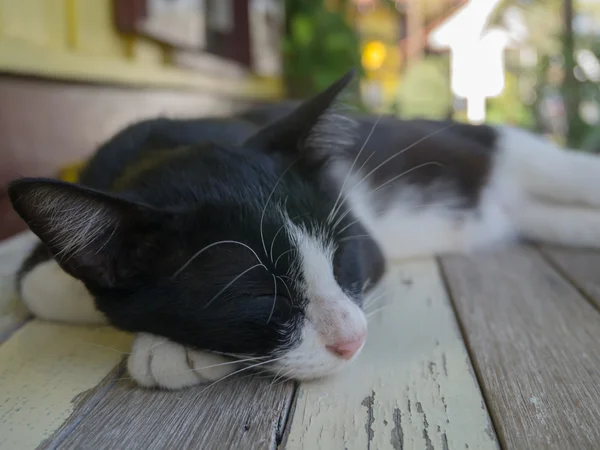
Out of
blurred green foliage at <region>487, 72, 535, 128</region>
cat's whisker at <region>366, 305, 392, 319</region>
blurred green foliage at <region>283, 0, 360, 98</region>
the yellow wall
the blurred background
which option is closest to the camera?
cat's whisker at <region>366, 305, 392, 319</region>

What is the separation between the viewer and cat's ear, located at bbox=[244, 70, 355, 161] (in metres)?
0.87

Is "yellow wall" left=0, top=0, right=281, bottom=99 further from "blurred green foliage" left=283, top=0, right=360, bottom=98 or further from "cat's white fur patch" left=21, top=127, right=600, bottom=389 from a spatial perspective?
"blurred green foliage" left=283, top=0, right=360, bottom=98

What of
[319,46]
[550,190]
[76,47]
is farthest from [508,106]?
[76,47]

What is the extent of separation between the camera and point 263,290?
752 millimetres

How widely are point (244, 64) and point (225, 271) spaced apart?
112 inches

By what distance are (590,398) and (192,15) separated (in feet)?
7.19

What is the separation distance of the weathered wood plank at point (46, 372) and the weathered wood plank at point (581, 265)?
932mm

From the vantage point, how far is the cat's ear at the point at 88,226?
0.64m

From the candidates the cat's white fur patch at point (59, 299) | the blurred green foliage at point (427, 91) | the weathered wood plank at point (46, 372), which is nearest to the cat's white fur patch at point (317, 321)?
the weathered wood plank at point (46, 372)

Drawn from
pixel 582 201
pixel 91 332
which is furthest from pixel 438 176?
pixel 91 332

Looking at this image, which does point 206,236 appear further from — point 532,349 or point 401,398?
point 532,349

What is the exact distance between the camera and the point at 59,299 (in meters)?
1.01

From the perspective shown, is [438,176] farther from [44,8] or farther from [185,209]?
[44,8]

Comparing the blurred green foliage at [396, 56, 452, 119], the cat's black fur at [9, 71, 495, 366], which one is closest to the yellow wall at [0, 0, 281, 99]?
the cat's black fur at [9, 71, 495, 366]
